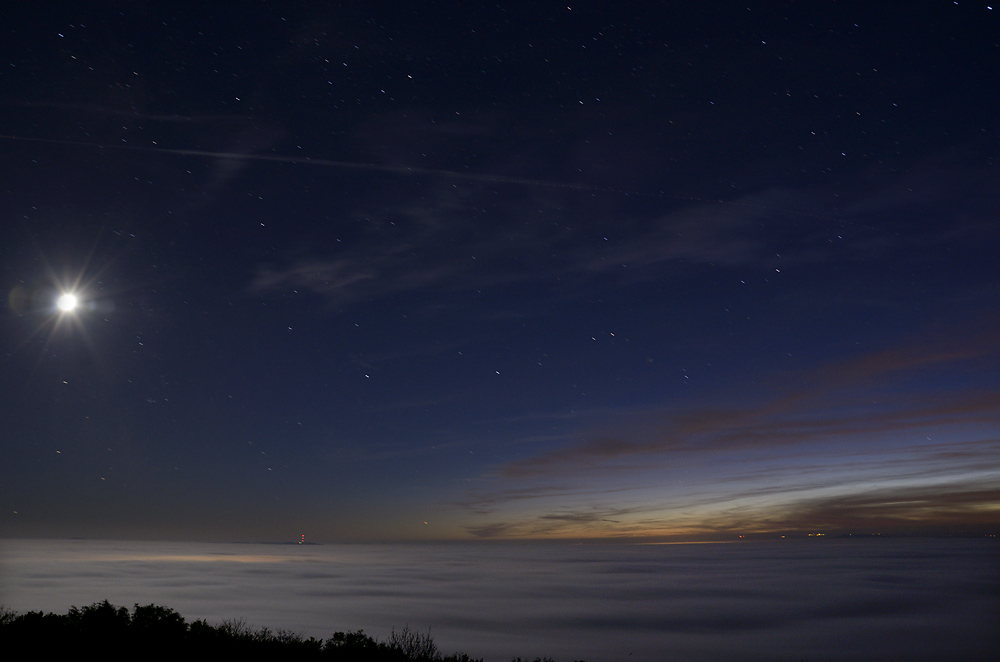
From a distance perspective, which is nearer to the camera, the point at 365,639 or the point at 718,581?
the point at 365,639

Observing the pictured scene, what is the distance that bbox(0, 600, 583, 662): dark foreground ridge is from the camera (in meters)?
21.1

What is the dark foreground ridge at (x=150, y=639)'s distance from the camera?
21.1 meters

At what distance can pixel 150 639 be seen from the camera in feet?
73.2

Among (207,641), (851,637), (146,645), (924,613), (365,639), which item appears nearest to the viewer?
(146,645)

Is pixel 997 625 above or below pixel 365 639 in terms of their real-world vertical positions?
below

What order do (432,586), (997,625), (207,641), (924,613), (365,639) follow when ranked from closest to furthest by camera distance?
(207,641)
(365,639)
(997,625)
(924,613)
(432,586)

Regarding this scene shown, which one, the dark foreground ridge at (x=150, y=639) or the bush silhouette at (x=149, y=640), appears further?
the dark foreground ridge at (x=150, y=639)

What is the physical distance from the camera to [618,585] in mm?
183500

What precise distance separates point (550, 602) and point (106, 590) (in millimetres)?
106446

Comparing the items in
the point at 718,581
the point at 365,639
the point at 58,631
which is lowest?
the point at 718,581

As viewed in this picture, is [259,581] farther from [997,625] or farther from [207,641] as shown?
[207,641]

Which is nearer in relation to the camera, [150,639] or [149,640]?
[149,640]

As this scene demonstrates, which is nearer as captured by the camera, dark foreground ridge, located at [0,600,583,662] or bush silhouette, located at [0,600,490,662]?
bush silhouette, located at [0,600,490,662]

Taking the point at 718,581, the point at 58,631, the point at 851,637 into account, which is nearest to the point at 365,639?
the point at 58,631
